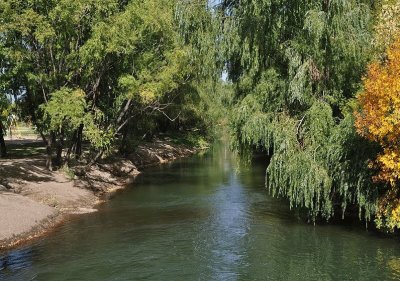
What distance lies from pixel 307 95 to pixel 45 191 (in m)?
19.4

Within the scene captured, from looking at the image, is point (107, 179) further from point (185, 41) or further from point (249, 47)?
point (249, 47)

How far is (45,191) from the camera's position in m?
31.1

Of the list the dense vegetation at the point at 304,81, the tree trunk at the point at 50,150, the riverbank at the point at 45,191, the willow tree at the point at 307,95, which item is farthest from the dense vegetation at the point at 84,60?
the willow tree at the point at 307,95

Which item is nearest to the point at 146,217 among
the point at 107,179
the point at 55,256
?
the point at 55,256

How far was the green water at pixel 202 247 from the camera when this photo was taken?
1838cm

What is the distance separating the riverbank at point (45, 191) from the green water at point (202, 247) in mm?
1381

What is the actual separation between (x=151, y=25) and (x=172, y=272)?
76.8 ft

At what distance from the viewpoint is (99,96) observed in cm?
4053

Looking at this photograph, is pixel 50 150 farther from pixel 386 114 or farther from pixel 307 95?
pixel 386 114

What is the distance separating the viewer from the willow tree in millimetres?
21297

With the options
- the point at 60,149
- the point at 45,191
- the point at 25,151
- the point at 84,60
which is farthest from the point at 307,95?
the point at 25,151

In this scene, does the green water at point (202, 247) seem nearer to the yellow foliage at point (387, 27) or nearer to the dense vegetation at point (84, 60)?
the dense vegetation at point (84, 60)

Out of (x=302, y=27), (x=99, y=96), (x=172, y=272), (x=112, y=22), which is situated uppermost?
(x=112, y=22)

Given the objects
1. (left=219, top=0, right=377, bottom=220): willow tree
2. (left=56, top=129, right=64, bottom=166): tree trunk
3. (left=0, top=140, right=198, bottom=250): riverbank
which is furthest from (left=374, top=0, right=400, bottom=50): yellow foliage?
(left=56, top=129, right=64, bottom=166): tree trunk
